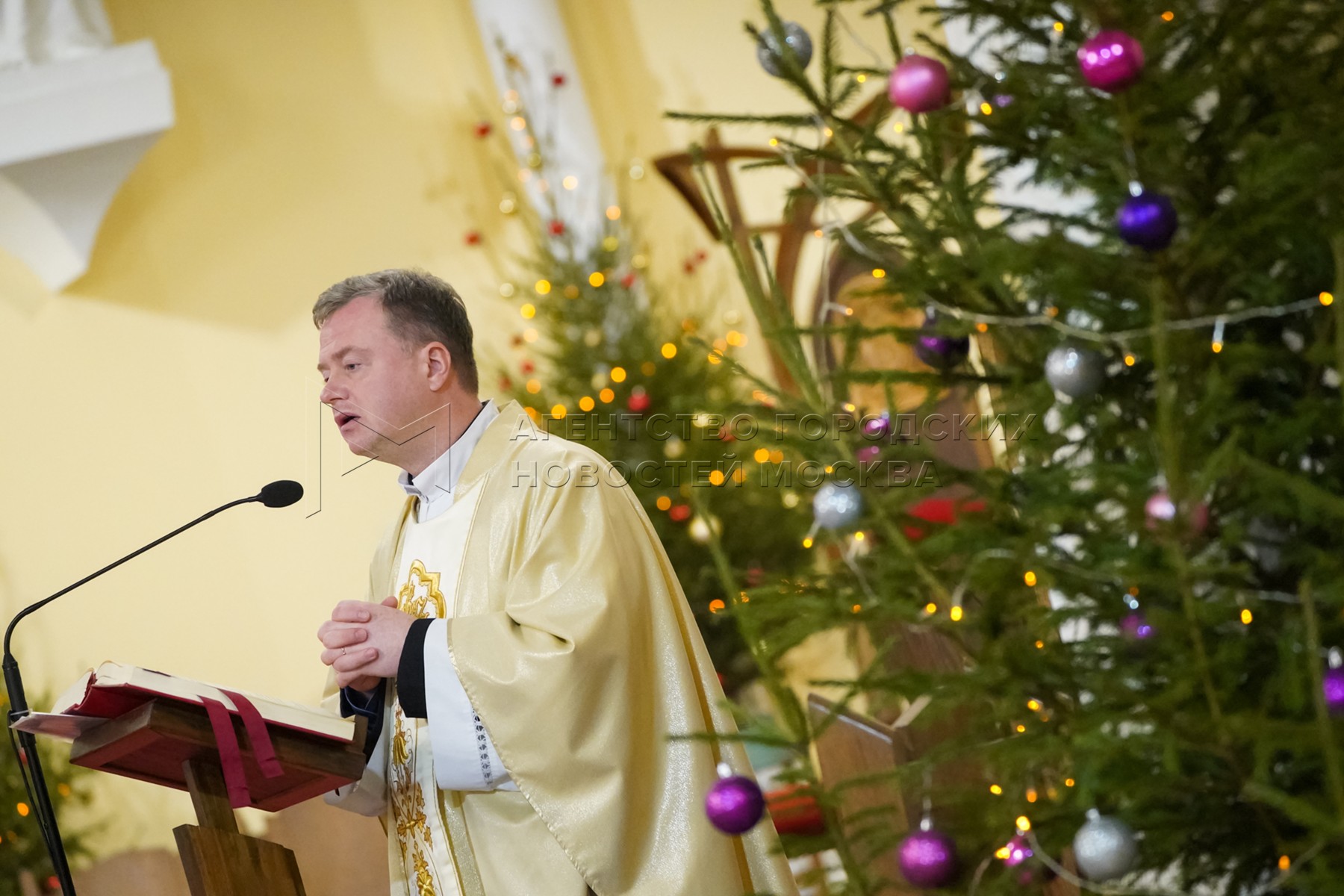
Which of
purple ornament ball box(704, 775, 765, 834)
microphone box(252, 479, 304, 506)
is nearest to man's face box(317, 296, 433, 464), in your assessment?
microphone box(252, 479, 304, 506)

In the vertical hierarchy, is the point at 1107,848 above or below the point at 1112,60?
below

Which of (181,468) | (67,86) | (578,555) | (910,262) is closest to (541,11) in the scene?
(67,86)

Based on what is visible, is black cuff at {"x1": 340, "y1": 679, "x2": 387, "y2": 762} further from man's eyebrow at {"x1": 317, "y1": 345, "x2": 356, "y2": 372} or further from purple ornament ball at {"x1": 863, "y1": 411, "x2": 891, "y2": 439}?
purple ornament ball at {"x1": 863, "y1": 411, "x2": 891, "y2": 439}

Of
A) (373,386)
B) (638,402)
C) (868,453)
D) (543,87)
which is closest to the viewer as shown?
(868,453)

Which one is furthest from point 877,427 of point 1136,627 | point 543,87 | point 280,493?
point 543,87

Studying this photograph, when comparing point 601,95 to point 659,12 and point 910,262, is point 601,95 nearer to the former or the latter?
point 659,12

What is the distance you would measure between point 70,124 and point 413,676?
355cm

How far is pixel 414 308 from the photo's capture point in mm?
2541

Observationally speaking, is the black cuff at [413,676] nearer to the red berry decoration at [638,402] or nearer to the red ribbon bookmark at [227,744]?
the red ribbon bookmark at [227,744]

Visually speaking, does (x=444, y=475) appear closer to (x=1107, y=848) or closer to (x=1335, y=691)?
(x=1107, y=848)

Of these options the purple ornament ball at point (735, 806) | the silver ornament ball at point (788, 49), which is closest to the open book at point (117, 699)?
the purple ornament ball at point (735, 806)

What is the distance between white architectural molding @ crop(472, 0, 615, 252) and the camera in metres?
5.80

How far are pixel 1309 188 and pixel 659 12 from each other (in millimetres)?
5419

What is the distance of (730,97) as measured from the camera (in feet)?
20.4
